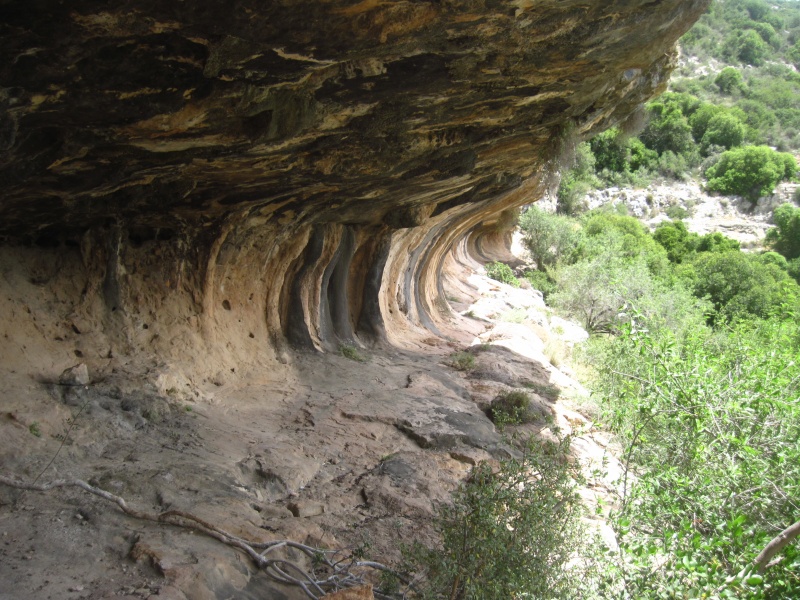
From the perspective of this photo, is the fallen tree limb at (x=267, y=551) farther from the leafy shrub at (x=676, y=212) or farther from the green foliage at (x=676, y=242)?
the leafy shrub at (x=676, y=212)

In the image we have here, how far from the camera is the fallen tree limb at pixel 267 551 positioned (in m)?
4.04

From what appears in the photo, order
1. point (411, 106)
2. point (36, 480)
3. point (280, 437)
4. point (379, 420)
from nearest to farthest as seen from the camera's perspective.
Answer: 1. point (36, 480)
2. point (411, 106)
3. point (280, 437)
4. point (379, 420)

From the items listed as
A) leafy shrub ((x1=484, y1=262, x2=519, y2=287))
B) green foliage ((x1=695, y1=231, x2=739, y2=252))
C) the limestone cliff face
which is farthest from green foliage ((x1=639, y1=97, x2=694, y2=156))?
the limestone cliff face

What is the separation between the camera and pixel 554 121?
6.56 metres

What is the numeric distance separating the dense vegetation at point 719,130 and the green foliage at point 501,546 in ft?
94.3

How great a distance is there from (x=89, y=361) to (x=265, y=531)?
7.97ft

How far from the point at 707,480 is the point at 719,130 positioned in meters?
57.0

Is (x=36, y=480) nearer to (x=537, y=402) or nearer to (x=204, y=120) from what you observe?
(x=204, y=120)

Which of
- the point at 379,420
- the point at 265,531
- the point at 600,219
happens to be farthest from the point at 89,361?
the point at 600,219

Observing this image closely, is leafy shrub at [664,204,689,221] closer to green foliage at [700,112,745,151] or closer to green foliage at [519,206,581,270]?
green foliage at [700,112,745,151]

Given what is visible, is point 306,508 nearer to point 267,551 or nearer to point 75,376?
point 267,551

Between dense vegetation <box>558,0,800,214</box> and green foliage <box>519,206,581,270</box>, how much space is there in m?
4.65

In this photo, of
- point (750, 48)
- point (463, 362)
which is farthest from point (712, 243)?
point (750, 48)

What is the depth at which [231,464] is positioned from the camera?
532 centimetres
